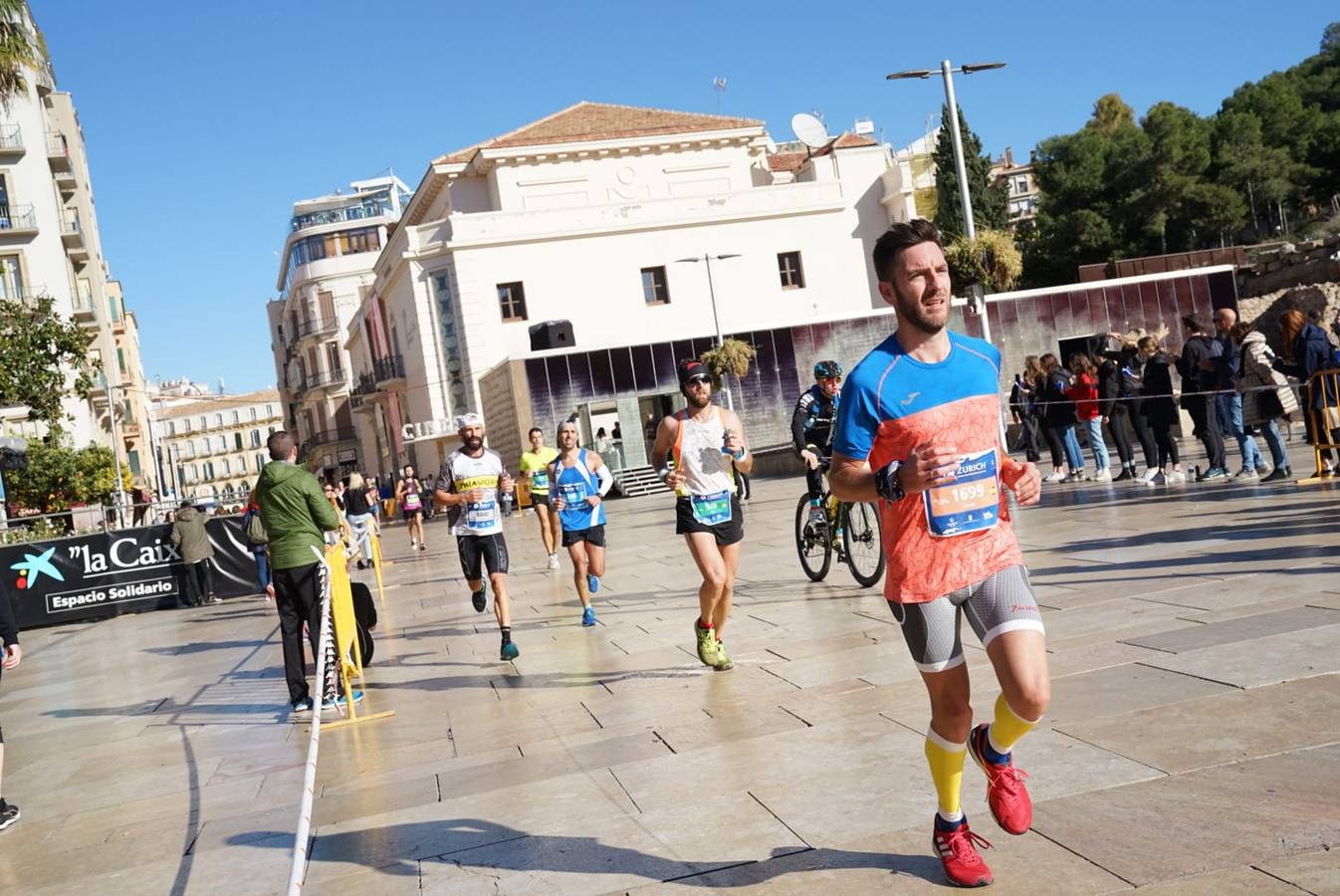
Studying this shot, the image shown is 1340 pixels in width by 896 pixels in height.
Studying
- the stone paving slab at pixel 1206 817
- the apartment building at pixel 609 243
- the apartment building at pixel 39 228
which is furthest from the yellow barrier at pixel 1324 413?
the apartment building at pixel 39 228

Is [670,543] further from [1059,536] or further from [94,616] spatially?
[94,616]

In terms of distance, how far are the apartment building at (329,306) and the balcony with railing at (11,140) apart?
34167 millimetres

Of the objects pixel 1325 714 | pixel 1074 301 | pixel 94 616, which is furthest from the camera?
pixel 1074 301

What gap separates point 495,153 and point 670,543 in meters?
33.2

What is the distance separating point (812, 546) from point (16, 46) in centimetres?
1304

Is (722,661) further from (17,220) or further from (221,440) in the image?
(221,440)

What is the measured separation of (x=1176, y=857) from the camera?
371 centimetres

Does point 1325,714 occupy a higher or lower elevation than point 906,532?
lower

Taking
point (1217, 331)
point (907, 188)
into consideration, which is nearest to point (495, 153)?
point (907, 188)

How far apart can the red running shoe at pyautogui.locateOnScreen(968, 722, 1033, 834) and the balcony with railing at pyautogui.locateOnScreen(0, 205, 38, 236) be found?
47.6m

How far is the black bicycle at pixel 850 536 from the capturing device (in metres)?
10.3

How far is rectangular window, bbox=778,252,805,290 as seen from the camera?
4925 centimetres

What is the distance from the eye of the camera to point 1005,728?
12.3 ft

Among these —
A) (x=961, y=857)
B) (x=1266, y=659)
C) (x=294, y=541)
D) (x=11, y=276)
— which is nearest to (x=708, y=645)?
(x=294, y=541)
